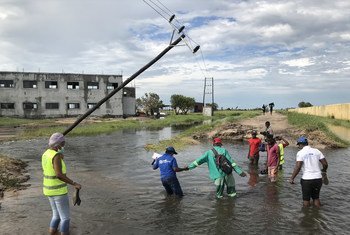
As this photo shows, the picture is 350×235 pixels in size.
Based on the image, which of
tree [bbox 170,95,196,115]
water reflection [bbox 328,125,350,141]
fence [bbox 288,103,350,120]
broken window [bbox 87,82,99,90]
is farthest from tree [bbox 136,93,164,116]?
water reflection [bbox 328,125,350,141]

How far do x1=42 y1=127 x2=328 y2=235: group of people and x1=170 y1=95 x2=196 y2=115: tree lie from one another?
80.0m

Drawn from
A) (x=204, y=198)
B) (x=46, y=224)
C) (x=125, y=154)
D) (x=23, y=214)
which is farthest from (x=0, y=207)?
(x=125, y=154)

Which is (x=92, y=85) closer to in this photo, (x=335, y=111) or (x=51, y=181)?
(x=335, y=111)

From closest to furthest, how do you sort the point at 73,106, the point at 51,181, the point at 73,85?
1. the point at 51,181
2. the point at 73,106
3. the point at 73,85

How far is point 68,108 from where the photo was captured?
218 feet

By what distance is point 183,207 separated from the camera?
35.6ft

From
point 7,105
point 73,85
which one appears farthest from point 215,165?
point 7,105

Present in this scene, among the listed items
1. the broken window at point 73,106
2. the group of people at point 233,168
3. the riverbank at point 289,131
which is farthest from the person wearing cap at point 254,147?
the broken window at point 73,106

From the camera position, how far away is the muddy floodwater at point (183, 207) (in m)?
9.07

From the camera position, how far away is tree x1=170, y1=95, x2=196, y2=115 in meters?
93.5

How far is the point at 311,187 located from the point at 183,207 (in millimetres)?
3630

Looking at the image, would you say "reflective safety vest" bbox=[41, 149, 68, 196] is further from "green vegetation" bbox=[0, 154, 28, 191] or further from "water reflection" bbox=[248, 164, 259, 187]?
"water reflection" bbox=[248, 164, 259, 187]

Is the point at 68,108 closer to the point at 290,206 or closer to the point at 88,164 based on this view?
the point at 88,164

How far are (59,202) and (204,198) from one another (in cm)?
568
